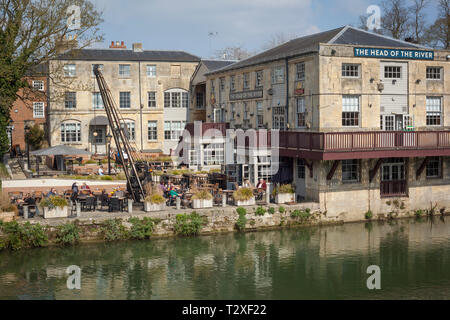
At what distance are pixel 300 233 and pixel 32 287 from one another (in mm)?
11626

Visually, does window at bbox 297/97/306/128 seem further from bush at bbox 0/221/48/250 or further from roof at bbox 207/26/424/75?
bush at bbox 0/221/48/250

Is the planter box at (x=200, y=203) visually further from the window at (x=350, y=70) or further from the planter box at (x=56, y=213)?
the window at (x=350, y=70)

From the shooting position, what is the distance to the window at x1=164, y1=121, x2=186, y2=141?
43.4 m

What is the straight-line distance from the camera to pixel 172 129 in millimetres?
43594

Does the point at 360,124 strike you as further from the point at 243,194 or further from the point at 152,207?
the point at 152,207

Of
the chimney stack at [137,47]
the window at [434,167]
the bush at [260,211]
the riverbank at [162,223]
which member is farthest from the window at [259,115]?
the chimney stack at [137,47]

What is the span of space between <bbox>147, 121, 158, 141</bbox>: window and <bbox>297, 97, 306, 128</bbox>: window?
1855 centimetres

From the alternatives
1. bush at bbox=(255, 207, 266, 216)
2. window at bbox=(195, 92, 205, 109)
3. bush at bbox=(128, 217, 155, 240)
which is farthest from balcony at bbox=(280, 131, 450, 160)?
window at bbox=(195, 92, 205, 109)

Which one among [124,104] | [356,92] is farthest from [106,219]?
[124,104]

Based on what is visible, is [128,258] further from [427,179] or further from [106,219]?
[427,179]

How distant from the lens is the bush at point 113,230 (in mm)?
21188

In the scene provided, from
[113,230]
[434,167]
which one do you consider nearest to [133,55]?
[113,230]

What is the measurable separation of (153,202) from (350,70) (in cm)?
1145
